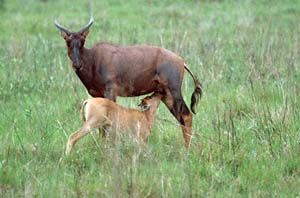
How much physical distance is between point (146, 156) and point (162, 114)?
223 centimetres

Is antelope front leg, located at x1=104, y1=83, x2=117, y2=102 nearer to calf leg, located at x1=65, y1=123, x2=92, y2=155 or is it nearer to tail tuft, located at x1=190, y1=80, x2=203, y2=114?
calf leg, located at x1=65, y1=123, x2=92, y2=155

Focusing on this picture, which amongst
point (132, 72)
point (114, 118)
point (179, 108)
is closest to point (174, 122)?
point (179, 108)

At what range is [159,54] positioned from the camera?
793cm

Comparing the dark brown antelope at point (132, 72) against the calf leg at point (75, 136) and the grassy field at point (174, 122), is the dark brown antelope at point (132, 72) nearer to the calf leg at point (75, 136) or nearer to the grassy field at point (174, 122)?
the grassy field at point (174, 122)

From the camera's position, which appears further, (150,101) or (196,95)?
(196,95)

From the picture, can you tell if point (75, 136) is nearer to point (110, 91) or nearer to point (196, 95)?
point (110, 91)

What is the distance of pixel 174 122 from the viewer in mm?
8281

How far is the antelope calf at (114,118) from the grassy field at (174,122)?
0.15m

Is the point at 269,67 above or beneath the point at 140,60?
beneath

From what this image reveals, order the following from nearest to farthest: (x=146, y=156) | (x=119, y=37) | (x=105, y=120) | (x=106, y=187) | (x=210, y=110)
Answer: (x=106, y=187) < (x=146, y=156) < (x=105, y=120) < (x=210, y=110) < (x=119, y=37)

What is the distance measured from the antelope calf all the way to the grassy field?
15cm

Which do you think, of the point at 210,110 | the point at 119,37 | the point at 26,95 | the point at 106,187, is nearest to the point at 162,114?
the point at 210,110

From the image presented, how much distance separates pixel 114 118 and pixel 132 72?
618 mm

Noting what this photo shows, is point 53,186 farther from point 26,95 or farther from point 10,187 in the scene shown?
point 26,95
